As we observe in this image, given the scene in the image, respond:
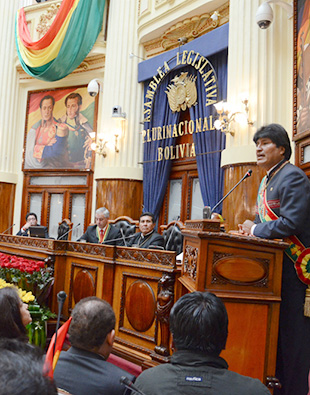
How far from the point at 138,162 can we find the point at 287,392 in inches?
266

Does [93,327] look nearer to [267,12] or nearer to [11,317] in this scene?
[11,317]

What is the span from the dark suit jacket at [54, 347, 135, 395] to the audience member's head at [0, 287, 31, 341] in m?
0.21

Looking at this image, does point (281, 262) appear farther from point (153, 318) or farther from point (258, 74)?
point (258, 74)

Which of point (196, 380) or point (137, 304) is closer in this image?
point (196, 380)

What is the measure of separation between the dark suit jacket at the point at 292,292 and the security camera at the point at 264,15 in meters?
3.90

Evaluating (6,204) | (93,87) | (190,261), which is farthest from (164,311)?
(6,204)

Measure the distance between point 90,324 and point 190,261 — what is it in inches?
36.7

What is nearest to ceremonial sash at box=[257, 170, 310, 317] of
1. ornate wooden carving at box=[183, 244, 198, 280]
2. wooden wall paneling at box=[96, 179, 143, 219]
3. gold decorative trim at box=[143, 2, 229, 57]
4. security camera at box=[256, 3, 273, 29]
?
ornate wooden carving at box=[183, 244, 198, 280]

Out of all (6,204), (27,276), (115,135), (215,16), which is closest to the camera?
(27,276)

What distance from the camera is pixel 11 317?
1608 mm

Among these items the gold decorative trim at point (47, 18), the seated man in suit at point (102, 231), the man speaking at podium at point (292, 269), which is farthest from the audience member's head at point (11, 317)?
the gold decorative trim at point (47, 18)

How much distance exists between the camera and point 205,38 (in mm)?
7508

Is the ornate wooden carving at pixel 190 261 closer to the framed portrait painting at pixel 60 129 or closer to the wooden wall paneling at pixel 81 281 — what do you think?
the wooden wall paneling at pixel 81 281

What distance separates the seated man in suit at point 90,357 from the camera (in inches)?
55.5
